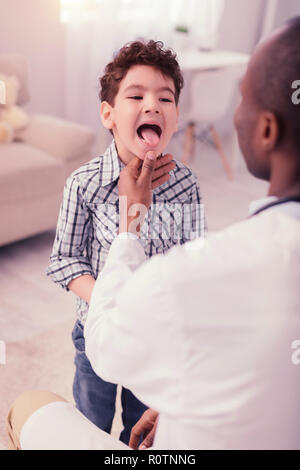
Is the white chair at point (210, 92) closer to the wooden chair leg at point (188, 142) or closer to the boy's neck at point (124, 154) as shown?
the wooden chair leg at point (188, 142)

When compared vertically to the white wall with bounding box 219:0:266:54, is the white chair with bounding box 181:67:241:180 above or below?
below

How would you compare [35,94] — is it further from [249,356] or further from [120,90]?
[249,356]

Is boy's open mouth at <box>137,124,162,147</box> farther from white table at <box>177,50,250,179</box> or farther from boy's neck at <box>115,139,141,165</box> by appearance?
white table at <box>177,50,250,179</box>

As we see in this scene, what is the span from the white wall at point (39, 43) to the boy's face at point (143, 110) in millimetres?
2958

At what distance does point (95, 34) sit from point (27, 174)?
161cm

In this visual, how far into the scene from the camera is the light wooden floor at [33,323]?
6.48 ft

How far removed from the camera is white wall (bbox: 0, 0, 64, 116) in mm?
3775

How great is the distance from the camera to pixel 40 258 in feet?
9.54

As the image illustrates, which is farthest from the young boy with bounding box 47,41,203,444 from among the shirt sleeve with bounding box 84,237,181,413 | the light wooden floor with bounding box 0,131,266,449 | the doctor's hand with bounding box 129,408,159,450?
the light wooden floor with bounding box 0,131,266,449

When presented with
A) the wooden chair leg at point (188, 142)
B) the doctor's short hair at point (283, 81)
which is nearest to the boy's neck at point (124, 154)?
the doctor's short hair at point (283, 81)

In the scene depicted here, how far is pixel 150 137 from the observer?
115 cm

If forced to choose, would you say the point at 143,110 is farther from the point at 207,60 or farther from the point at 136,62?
the point at 207,60

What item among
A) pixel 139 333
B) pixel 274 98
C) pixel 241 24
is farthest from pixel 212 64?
pixel 139 333

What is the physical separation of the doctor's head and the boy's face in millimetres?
414
